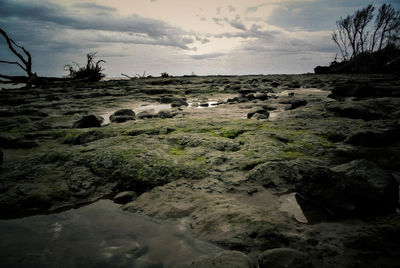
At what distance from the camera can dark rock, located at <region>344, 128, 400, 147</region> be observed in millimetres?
2666

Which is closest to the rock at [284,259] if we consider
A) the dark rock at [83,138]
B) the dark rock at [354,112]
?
the dark rock at [83,138]

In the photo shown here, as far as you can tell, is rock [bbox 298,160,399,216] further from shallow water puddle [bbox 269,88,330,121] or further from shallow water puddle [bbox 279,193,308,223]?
shallow water puddle [bbox 269,88,330,121]

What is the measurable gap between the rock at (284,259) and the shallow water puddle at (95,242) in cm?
31

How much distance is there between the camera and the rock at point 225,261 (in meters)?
1.06

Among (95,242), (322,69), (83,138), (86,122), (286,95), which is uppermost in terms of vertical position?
(322,69)

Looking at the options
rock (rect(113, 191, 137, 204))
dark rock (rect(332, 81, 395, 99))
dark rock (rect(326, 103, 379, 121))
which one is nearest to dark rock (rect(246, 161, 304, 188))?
rock (rect(113, 191, 137, 204))

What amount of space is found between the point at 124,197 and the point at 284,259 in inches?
52.3

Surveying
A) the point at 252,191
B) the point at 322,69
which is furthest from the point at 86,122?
the point at 322,69

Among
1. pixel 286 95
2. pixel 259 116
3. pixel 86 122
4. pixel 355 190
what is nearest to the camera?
pixel 355 190

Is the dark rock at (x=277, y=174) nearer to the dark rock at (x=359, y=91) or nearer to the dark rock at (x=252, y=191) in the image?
the dark rock at (x=252, y=191)

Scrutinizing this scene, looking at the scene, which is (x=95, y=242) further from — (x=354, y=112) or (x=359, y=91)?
(x=359, y=91)

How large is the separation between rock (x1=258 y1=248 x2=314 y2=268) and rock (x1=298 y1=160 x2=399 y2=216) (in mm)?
588

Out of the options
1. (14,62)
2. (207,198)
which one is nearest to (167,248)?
(207,198)

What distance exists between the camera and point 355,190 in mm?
1493
